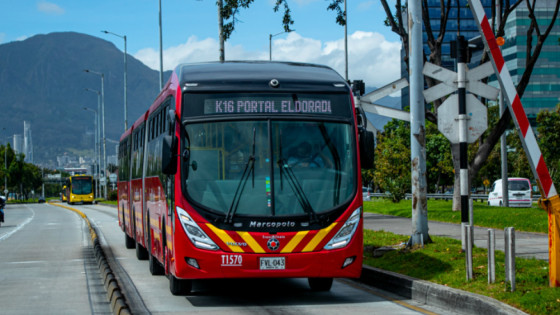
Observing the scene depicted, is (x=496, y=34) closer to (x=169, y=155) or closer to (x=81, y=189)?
(x=169, y=155)

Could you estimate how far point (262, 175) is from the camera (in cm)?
1094

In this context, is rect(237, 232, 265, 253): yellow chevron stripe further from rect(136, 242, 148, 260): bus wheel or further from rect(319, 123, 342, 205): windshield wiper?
rect(136, 242, 148, 260): bus wheel

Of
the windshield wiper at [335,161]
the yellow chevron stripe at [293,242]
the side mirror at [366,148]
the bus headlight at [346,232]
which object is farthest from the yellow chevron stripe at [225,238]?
the side mirror at [366,148]

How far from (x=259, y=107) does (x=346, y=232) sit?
199 centimetres

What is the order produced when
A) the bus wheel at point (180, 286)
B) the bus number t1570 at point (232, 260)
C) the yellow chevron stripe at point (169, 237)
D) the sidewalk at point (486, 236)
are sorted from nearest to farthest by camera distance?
the bus number t1570 at point (232, 260) < the yellow chevron stripe at point (169, 237) < the bus wheel at point (180, 286) < the sidewalk at point (486, 236)

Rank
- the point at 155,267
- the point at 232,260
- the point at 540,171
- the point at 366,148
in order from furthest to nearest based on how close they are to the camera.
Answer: the point at 155,267 < the point at 366,148 < the point at 232,260 < the point at 540,171

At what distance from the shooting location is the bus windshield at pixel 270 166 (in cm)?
1083

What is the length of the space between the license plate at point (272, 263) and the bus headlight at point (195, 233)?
61 centimetres

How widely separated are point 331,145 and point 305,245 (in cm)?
143

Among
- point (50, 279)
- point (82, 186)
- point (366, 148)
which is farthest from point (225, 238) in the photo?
point (82, 186)

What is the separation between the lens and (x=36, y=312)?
10664 mm

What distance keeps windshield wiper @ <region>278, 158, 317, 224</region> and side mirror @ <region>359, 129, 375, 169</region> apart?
102 cm

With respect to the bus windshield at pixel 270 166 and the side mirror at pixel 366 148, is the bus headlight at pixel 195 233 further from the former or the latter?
the side mirror at pixel 366 148

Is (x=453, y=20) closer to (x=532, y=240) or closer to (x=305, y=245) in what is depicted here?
(x=532, y=240)
